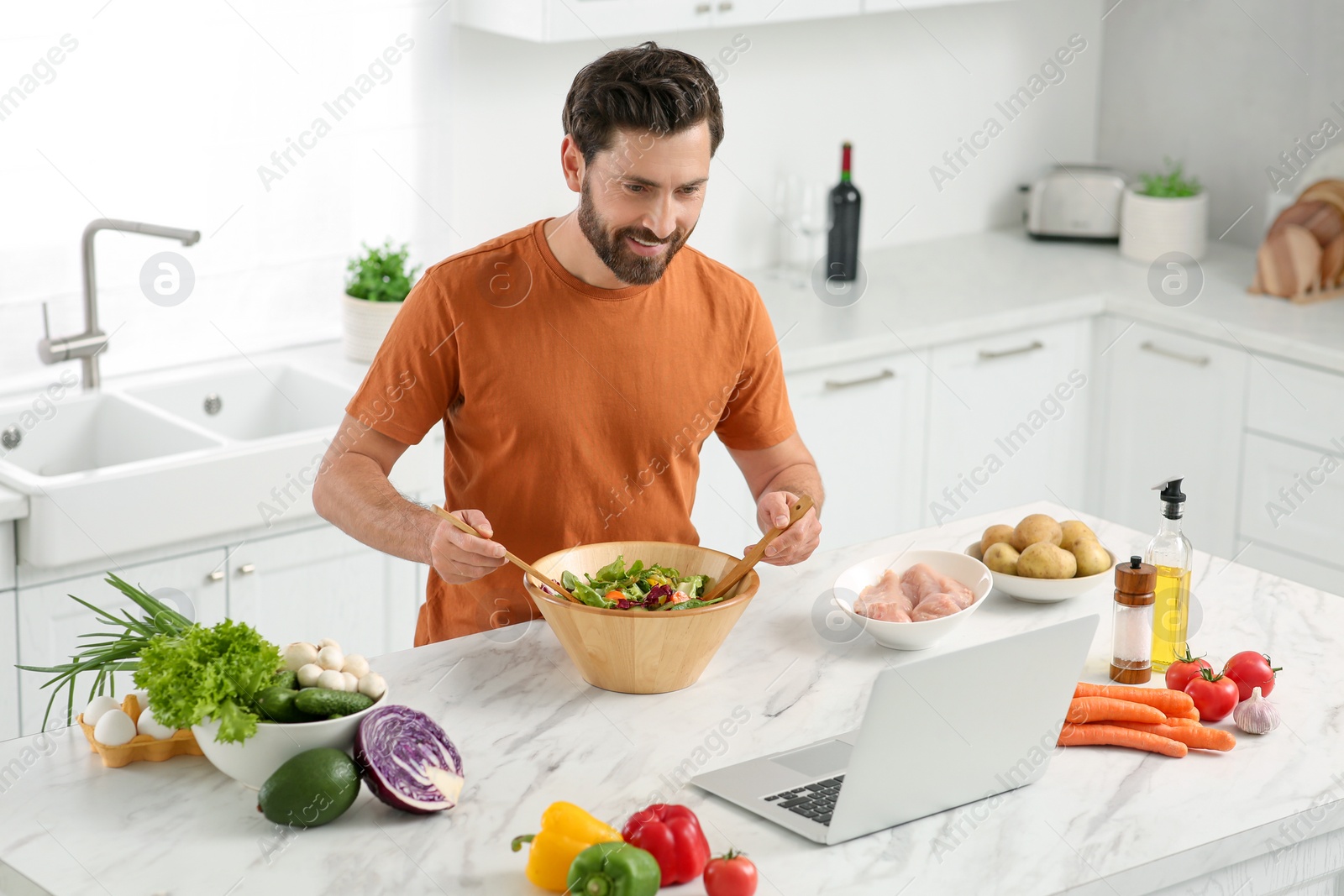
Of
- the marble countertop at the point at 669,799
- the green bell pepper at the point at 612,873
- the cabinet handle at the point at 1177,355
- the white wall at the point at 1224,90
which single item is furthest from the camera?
the white wall at the point at 1224,90

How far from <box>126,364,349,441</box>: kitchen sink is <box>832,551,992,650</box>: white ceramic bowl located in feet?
4.63

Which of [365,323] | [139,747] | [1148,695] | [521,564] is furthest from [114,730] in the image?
[365,323]

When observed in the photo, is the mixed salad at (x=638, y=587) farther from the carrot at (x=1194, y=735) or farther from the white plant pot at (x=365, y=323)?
the white plant pot at (x=365, y=323)

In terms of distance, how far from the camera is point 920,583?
2143mm

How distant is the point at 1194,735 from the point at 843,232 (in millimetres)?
2372

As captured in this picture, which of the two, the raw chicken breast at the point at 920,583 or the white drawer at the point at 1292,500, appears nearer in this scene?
the raw chicken breast at the point at 920,583

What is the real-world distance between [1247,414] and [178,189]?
2563mm

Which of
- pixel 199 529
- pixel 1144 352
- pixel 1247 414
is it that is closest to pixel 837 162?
pixel 1144 352

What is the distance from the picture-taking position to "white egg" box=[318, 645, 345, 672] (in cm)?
171

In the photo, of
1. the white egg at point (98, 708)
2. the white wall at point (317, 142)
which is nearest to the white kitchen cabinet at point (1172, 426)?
the white wall at point (317, 142)

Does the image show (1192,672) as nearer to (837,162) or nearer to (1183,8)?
(837,162)

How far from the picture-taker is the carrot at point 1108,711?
1831 millimetres

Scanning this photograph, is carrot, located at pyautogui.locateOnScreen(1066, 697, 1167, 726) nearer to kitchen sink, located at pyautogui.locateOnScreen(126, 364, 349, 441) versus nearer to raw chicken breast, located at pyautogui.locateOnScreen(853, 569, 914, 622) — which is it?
raw chicken breast, located at pyautogui.locateOnScreen(853, 569, 914, 622)

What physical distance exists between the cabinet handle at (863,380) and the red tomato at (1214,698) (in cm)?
181
